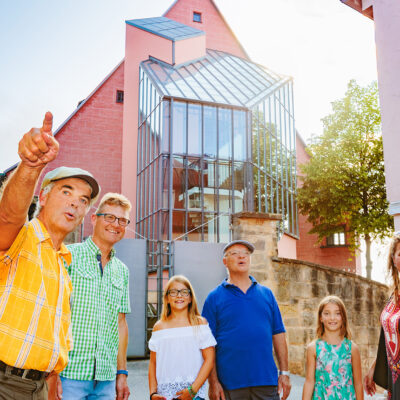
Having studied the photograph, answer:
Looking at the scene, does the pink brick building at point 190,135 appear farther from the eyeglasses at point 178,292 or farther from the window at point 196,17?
the eyeglasses at point 178,292

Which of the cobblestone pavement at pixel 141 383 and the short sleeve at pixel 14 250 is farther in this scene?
the cobblestone pavement at pixel 141 383

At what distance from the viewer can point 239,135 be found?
1722 cm

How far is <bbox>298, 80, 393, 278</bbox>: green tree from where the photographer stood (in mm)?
17969

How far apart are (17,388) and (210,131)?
1524 cm

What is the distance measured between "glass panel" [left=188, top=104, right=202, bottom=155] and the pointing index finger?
14.7m

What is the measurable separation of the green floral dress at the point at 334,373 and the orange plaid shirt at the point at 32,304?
98.0 inches

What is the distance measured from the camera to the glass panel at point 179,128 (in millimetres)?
16172

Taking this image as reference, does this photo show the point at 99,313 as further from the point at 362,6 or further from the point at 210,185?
the point at 210,185

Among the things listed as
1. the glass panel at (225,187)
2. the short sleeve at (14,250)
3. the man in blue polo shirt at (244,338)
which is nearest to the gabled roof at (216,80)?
the glass panel at (225,187)

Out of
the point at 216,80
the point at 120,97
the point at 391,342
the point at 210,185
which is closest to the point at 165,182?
the point at 210,185

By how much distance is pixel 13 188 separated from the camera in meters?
1.64

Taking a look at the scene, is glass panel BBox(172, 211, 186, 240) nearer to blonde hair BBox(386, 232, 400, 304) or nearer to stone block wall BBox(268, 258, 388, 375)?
stone block wall BBox(268, 258, 388, 375)

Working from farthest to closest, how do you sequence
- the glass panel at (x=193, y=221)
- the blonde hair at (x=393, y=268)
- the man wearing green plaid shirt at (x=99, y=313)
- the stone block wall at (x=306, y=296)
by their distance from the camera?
the glass panel at (x=193, y=221) < the stone block wall at (x=306, y=296) < the blonde hair at (x=393, y=268) < the man wearing green plaid shirt at (x=99, y=313)

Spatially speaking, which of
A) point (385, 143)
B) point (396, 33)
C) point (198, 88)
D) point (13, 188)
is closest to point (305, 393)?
point (13, 188)
